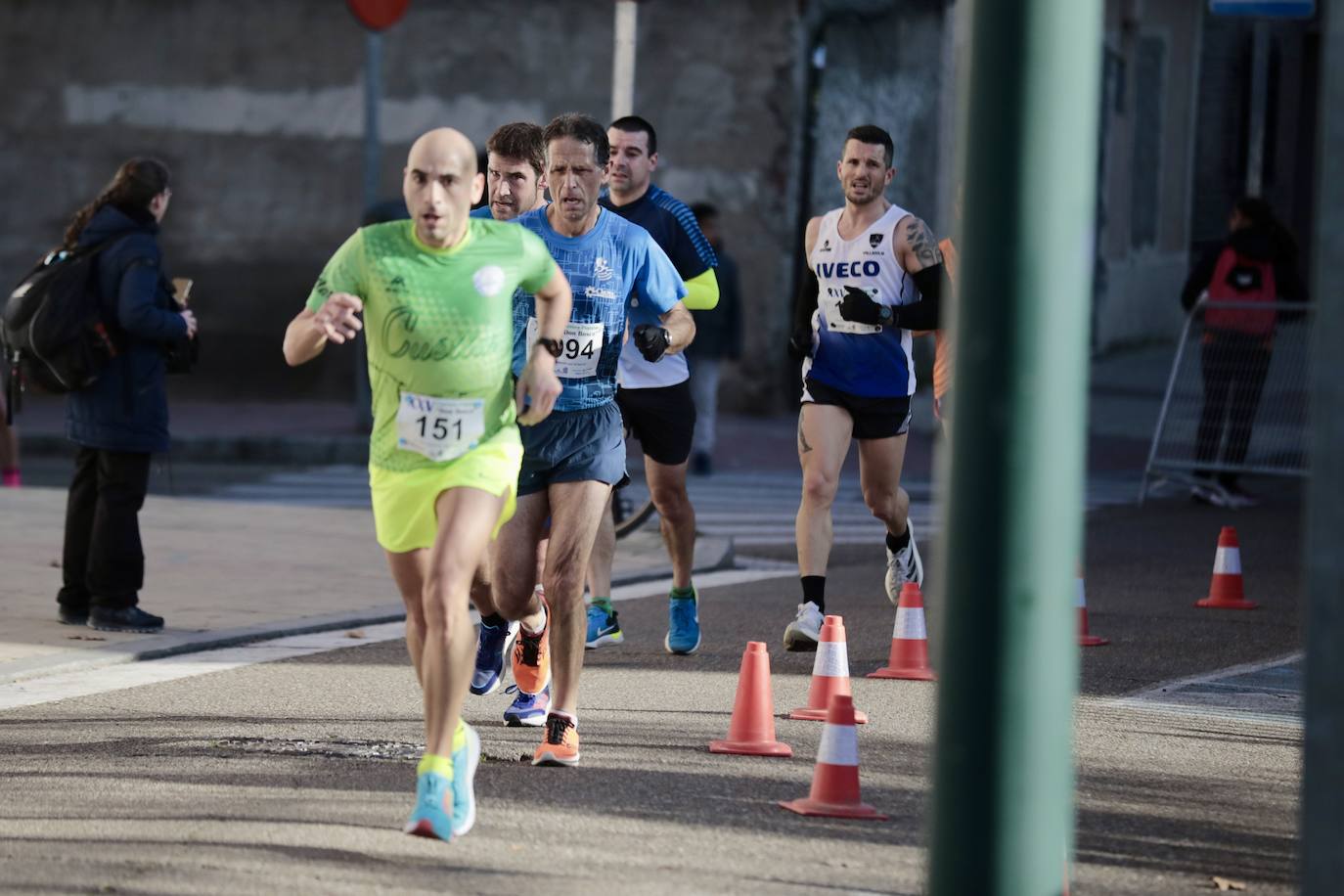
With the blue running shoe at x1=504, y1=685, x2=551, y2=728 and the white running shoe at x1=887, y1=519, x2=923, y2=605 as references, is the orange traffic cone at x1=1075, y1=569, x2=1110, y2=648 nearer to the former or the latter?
the white running shoe at x1=887, y1=519, x2=923, y2=605

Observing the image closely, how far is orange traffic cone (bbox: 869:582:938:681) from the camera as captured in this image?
29.3ft

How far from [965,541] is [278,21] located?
64.0 feet

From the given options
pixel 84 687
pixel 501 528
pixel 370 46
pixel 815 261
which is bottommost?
pixel 84 687

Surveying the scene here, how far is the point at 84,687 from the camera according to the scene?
8.55 m

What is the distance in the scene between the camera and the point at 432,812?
5.83m

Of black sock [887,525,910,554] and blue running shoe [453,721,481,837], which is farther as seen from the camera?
black sock [887,525,910,554]

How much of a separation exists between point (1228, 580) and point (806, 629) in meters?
2.83

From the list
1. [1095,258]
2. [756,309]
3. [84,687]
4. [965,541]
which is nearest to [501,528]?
[84,687]

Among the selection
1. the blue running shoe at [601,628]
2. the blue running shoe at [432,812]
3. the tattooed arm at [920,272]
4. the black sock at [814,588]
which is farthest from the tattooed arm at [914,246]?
the blue running shoe at [432,812]

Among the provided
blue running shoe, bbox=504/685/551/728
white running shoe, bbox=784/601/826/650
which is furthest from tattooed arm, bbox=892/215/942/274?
blue running shoe, bbox=504/685/551/728

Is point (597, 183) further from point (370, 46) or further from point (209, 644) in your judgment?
point (370, 46)

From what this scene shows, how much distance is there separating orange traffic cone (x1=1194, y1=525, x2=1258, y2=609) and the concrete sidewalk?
9.34ft

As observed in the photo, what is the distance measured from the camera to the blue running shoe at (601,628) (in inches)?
382

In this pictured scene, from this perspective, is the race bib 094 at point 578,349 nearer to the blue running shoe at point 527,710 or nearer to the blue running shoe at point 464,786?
the blue running shoe at point 527,710
